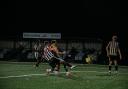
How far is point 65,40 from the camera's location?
3152cm

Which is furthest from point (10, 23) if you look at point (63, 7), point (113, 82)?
point (113, 82)

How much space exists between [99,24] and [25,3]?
5.30 metres

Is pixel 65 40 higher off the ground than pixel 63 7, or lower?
lower

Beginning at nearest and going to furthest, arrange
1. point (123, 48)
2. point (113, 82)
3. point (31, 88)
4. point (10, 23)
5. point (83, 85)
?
point (31, 88) → point (83, 85) → point (113, 82) → point (123, 48) → point (10, 23)

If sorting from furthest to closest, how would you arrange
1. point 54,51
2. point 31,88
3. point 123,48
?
point 123,48
point 54,51
point 31,88

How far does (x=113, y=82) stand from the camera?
1544cm

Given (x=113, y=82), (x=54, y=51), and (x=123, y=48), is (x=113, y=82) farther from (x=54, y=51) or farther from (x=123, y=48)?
(x=123, y=48)

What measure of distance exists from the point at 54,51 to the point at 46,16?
12434 millimetres

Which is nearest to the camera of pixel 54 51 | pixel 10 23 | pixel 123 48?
pixel 54 51

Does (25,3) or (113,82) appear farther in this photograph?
(25,3)

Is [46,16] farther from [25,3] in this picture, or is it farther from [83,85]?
[83,85]

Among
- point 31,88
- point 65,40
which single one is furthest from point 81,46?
point 31,88

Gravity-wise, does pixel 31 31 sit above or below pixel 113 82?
above

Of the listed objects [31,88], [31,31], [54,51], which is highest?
[31,31]
